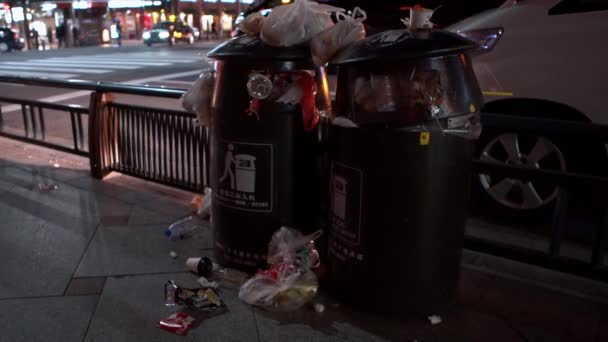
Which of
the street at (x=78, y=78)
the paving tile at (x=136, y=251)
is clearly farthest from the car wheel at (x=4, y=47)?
the paving tile at (x=136, y=251)

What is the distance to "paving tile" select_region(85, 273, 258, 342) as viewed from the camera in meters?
2.78

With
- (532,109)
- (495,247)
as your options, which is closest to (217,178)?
(495,247)

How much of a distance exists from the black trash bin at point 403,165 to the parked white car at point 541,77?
1.60 meters

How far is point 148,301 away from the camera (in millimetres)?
3119

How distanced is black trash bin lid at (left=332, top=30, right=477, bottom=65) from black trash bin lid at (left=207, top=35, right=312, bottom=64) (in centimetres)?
36

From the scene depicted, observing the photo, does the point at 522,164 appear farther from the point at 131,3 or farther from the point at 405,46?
the point at 131,3

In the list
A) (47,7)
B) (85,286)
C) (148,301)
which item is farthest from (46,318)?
(47,7)

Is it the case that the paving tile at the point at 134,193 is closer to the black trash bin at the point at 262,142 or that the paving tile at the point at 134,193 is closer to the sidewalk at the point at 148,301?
the sidewalk at the point at 148,301

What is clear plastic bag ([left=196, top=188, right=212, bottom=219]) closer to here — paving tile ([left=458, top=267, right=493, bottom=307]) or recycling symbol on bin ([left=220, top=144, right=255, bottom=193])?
recycling symbol on bin ([left=220, top=144, right=255, bottom=193])

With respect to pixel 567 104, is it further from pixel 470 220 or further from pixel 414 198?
pixel 414 198

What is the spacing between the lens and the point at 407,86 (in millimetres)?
2627

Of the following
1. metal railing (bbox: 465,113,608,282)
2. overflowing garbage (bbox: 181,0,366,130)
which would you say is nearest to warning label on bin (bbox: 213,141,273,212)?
overflowing garbage (bbox: 181,0,366,130)

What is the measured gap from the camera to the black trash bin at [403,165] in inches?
103

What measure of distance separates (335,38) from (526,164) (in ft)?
6.92
